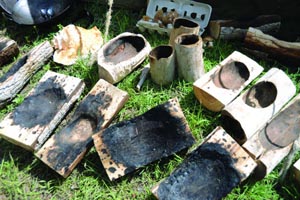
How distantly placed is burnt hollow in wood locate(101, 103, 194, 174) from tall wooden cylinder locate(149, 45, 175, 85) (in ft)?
1.08

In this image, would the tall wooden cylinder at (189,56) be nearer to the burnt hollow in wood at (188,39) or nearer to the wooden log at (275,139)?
the burnt hollow in wood at (188,39)

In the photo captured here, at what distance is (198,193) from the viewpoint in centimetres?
276

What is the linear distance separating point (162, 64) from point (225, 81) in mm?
483

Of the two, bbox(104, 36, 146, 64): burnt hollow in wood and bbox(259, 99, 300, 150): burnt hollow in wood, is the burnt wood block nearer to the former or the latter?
bbox(259, 99, 300, 150): burnt hollow in wood

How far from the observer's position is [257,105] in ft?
10.4

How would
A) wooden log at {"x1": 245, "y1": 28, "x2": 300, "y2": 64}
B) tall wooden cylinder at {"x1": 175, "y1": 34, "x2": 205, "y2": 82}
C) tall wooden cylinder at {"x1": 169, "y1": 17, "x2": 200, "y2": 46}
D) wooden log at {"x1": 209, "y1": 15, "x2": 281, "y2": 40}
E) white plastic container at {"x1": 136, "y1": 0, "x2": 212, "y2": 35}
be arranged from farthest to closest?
white plastic container at {"x1": 136, "y1": 0, "x2": 212, "y2": 35} < wooden log at {"x1": 209, "y1": 15, "x2": 281, "y2": 40} < wooden log at {"x1": 245, "y1": 28, "x2": 300, "y2": 64} < tall wooden cylinder at {"x1": 169, "y1": 17, "x2": 200, "y2": 46} < tall wooden cylinder at {"x1": 175, "y1": 34, "x2": 205, "y2": 82}

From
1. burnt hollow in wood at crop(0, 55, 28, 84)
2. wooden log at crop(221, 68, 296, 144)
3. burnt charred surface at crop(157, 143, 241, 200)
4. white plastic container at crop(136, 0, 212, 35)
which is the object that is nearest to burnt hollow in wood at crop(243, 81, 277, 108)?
wooden log at crop(221, 68, 296, 144)

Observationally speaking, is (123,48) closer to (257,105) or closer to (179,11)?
(179,11)

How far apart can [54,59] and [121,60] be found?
0.58 m

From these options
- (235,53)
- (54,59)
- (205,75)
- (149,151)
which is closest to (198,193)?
(149,151)

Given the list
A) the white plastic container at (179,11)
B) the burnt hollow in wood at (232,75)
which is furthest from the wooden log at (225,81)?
the white plastic container at (179,11)

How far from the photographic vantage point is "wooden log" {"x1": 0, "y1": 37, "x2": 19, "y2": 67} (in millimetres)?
3605

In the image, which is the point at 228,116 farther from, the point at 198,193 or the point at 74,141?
the point at 74,141

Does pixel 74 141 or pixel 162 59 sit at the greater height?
pixel 162 59
